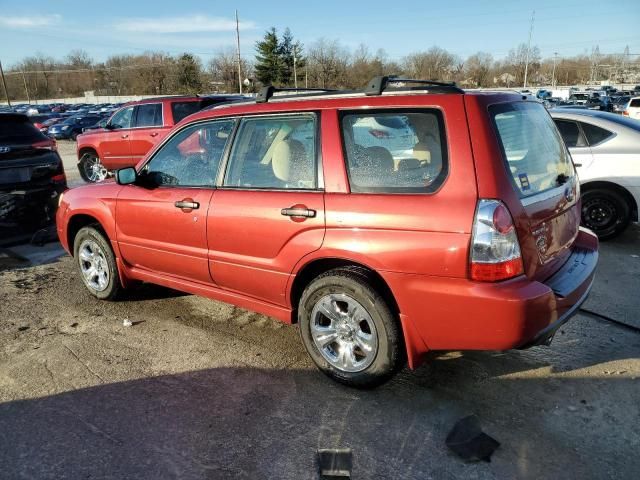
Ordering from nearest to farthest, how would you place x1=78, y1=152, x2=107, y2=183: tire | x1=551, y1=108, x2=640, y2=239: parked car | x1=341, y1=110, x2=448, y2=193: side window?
x1=341, y1=110, x2=448, y2=193: side window
x1=551, y1=108, x2=640, y2=239: parked car
x1=78, y1=152, x2=107, y2=183: tire

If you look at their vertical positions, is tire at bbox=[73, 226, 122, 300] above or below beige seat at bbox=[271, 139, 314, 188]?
below

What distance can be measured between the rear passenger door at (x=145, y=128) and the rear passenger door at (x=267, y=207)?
794 centimetres

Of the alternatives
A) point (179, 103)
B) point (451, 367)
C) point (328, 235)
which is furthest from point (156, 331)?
point (179, 103)

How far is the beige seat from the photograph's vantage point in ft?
10.6

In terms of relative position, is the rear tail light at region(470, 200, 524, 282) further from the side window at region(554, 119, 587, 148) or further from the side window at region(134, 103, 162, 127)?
the side window at region(134, 103, 162, 127)

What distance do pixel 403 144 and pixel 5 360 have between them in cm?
331

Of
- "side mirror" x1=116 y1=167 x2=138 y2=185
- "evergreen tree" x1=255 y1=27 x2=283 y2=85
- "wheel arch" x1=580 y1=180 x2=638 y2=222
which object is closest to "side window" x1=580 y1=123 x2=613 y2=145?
"wheel arch" x1=580 y1=180 x2=638 y2=222

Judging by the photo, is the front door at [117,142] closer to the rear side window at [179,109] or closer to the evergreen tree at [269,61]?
the rear side window at [179,109]

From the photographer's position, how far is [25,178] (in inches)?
268

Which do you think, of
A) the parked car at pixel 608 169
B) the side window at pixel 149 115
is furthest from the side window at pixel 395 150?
the side window at pixel 149 115

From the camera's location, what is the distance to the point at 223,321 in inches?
170

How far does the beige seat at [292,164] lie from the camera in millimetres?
3244

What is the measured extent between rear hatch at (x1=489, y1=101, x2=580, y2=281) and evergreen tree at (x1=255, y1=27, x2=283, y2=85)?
228ft

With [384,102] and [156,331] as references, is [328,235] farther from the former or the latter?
[156,331]
